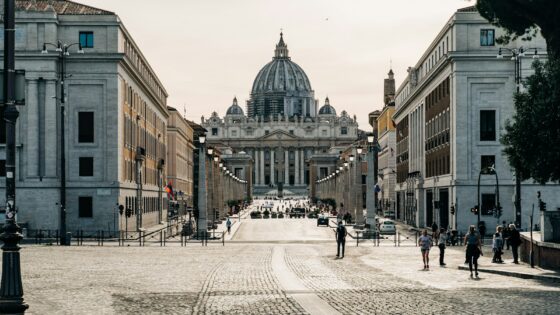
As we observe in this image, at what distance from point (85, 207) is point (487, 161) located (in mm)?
29600

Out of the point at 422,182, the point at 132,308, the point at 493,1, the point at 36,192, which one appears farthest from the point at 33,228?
the point at 132,308

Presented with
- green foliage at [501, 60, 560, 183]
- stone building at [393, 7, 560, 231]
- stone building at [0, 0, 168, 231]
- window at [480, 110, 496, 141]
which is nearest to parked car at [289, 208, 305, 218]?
stone building at [0, 0, 168, 231]

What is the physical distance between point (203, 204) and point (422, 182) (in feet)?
89.2

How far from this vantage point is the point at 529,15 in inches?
1478

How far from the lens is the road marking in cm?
2398

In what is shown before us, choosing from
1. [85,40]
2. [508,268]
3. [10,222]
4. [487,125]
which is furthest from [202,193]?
[10,222]

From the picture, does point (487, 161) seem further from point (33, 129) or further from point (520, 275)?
point (520, 275)

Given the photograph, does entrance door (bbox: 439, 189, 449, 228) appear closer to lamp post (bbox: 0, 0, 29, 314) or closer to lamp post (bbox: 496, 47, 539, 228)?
lamp post (bbox: 496, 47, 539, 228)

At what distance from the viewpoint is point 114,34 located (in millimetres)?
Answer: 77125

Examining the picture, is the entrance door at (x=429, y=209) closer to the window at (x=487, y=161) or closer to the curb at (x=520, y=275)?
the window at (x=487, y=161)

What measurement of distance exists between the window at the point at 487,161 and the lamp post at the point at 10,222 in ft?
189

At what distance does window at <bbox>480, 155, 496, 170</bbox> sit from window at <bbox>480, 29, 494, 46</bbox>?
8260 millimetres

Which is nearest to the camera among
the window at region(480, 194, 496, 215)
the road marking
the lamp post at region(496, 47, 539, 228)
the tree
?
the road marking

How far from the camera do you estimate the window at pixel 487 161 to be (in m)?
75.1
